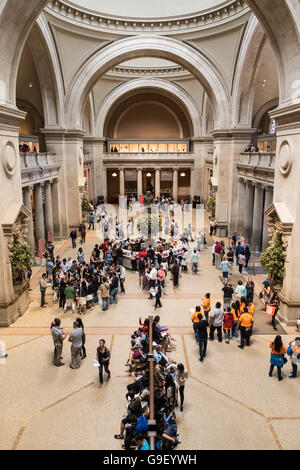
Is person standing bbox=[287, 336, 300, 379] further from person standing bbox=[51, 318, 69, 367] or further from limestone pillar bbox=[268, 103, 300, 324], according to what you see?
person standing bbox=[51, 318, 69, 367]

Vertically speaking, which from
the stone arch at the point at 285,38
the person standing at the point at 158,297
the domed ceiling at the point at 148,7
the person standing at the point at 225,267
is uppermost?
the domed ceiling at the point at 148,7

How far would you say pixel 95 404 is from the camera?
7.77 metres

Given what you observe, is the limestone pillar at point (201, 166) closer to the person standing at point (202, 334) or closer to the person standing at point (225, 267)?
the person standing at point (225, 267)

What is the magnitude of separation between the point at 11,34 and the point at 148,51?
52.5 ft

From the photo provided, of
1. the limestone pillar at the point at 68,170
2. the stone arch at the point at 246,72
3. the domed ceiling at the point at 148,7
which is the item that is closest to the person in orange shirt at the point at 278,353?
the stone arch at the point at 246,72

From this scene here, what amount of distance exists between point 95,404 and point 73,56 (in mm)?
21083

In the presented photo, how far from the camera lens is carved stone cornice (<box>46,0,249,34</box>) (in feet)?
67.5

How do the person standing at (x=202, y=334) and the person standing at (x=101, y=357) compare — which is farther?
the person standing at (x=202, y=334)

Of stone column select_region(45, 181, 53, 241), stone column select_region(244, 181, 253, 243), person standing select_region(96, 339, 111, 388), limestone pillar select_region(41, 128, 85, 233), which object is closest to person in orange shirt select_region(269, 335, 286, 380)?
person standing select_region(96, 339, 111, 388)

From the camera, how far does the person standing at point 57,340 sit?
907 cm

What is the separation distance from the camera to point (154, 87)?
3778 centimetres

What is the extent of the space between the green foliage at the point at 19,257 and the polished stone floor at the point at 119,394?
1757mm

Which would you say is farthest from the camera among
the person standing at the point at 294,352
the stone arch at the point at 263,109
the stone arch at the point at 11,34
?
the stone arch at the point at 263,109
